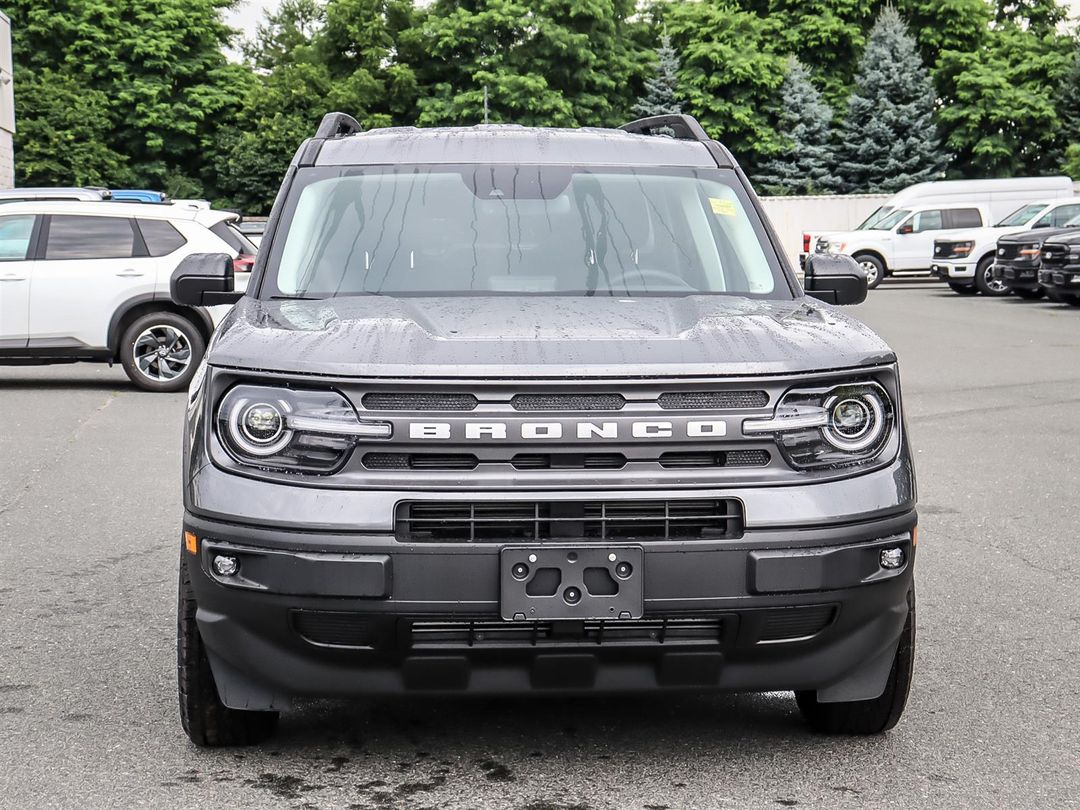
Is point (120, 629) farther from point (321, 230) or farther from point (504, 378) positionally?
point (504, 378)

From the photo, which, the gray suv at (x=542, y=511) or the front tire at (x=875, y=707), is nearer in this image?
the gray suv at (x=542, y=511)

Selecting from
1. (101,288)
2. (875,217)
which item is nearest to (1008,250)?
(875,217)

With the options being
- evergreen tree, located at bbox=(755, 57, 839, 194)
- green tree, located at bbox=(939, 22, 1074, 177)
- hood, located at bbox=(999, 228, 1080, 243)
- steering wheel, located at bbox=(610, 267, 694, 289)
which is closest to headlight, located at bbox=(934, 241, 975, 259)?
hood, located at bbox=(999, 228, 1080, 243)

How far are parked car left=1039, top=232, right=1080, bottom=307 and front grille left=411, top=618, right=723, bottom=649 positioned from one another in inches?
972

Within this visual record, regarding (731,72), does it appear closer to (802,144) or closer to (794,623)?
(802,144)

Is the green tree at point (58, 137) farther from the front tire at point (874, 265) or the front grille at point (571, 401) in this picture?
the front grille at point (571, 401)

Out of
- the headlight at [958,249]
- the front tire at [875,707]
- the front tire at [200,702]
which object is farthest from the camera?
the headlight at [958,249]

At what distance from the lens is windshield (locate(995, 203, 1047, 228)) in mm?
34469

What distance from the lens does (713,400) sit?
398 cm

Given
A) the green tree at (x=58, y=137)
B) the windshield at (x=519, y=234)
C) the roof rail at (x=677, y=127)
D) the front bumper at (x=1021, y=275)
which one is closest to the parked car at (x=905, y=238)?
the front bumper at (x=1021, y=275)

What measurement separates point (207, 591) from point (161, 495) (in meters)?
5.29

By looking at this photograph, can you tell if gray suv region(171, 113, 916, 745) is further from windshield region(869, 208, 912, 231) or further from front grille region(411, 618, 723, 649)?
windshield region(869, 208, 912, 231)

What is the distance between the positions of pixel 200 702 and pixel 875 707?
1808 millimetres

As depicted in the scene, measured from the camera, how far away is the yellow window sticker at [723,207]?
216 inches
